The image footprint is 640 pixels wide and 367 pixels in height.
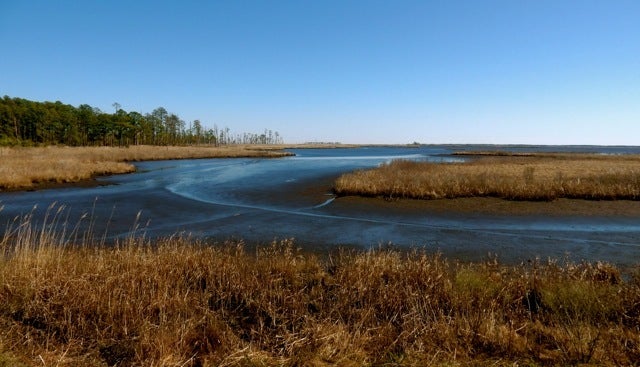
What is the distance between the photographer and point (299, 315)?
5.52 m

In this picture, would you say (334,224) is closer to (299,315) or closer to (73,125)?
(299,315)

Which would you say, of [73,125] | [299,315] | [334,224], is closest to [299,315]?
[299,315]

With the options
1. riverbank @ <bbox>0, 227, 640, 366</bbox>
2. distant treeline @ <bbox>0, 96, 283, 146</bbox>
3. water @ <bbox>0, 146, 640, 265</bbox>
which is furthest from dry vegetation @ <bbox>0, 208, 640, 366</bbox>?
distant treeline @ <bbox>0, 96, 283, 146</bbox>

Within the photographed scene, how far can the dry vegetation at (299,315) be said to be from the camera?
14.4 feet

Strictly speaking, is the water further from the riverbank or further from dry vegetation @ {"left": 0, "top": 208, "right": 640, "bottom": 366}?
dry vegetation @ {"left": 0, "top": 208, "right": 640, "bottom": 366}

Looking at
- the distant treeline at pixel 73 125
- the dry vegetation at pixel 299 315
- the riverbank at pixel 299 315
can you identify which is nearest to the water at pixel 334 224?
the riverbank at pixel 299 315

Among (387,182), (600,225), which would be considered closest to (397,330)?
(600,225)

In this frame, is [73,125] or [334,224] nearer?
[334,224]

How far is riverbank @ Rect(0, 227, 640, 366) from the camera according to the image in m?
4.39

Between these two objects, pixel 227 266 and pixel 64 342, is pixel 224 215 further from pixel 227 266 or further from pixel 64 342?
pixel 64 342

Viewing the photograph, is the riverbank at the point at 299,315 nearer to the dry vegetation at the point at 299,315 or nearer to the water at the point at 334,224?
the dry vegetation at the point at 299,315

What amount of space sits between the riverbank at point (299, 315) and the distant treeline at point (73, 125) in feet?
251

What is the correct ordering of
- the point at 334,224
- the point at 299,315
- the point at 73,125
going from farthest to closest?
the point at 73,125, the point at 334,224, the point at 299,315

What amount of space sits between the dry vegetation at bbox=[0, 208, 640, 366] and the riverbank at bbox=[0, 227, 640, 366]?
0.02m
